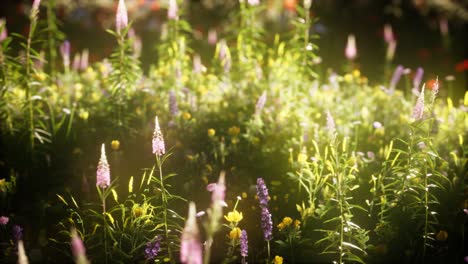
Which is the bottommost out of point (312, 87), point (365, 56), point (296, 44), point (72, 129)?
point (72, 129)

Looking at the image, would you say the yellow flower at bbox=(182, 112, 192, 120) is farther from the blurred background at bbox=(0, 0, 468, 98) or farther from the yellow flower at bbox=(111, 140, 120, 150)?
the blurred background at bbox=(0, 0, 468, 98)

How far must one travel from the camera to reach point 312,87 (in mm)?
4184

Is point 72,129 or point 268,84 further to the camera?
point 268,84

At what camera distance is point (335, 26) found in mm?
7969

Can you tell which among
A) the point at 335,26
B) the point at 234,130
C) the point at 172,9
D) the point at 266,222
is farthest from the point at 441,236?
the point at 335,26

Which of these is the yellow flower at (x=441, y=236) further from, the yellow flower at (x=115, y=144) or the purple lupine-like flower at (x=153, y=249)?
the yellow flower at (x=115, y=144)

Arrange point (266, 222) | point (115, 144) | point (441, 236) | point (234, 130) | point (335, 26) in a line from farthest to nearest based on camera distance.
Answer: point (335, 26) → point (234, 130) → point (115, 144) → point (441, 236) → point (266, 222)

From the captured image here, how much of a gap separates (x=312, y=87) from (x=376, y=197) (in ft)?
4.88

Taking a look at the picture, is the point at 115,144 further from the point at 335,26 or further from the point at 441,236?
the point at 335,26

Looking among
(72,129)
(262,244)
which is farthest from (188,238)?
(72,129)

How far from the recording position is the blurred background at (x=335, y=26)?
22.1 ft

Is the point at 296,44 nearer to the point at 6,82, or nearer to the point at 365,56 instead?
the point at 6,82

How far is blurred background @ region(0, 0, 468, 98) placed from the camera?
674 cm

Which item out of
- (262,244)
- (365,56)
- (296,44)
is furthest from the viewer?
(365,56)
